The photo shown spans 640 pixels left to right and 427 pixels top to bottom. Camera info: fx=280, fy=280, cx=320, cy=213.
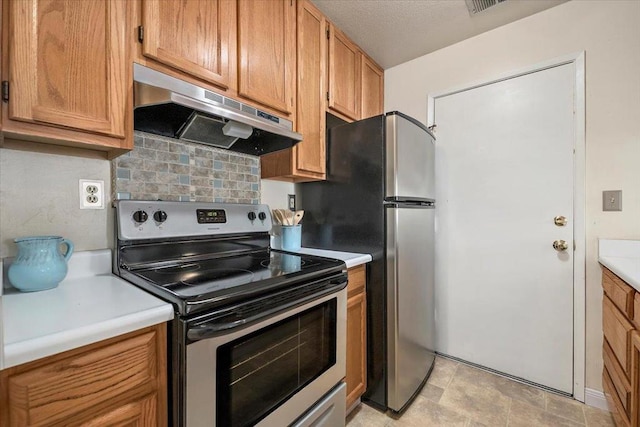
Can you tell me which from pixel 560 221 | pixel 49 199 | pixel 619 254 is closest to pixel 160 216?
pixel 49 199

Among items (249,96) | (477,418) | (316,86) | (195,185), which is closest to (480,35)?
(316,86)

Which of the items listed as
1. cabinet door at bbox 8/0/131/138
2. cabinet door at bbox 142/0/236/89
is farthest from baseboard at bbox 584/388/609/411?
cabinet door at bbox 8/0/131/138

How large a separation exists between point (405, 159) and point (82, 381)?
161cm

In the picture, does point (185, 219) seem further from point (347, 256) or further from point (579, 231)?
point (579, 231)

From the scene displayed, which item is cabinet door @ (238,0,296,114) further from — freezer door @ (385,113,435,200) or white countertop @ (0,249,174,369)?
white countertop @ (0,249,174,369)

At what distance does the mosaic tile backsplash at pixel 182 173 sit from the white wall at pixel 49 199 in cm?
8

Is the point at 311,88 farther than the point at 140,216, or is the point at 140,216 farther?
the point at 311,88

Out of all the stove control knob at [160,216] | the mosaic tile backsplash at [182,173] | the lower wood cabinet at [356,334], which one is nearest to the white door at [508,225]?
the lower wood cabinet at [356,334]

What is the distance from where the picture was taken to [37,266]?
2.94ft

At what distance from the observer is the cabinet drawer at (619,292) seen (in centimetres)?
116

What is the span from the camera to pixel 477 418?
1.58 m

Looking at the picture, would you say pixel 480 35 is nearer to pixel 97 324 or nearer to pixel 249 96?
pixel 249 96

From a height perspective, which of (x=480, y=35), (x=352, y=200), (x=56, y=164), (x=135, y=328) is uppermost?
(x=480, y=35)

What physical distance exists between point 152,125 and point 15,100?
1.52ft
